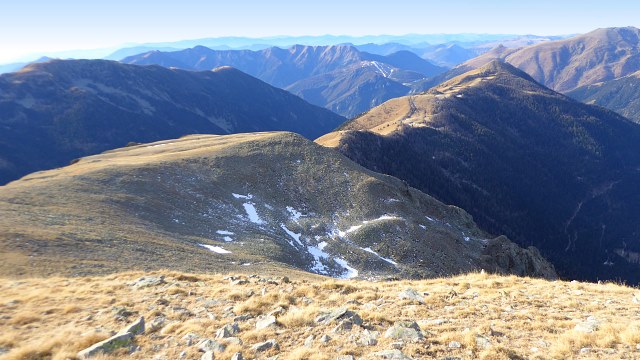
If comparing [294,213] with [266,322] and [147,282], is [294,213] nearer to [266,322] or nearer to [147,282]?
[147,282]

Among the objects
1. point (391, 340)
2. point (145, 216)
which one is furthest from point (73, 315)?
point (145, 216)

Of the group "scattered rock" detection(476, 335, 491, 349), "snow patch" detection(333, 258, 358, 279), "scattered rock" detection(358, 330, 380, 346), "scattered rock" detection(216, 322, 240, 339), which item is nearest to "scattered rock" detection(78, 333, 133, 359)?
"scattered rock" detection(216, 322, 240, 339)

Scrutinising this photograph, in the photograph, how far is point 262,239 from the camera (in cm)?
5809

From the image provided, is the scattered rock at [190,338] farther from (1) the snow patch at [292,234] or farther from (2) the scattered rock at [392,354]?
(1) the snow patch at [292,234]

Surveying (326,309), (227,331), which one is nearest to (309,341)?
(326,309)

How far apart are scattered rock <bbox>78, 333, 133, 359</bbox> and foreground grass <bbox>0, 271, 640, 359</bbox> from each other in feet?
1.16

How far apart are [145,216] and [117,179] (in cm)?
1542

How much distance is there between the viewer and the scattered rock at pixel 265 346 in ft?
43.2

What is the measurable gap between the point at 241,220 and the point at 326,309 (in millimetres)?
50585

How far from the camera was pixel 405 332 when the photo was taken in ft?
44.2

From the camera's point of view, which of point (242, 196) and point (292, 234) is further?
point (242, 196)

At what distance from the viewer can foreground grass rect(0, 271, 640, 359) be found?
1252 centimetres

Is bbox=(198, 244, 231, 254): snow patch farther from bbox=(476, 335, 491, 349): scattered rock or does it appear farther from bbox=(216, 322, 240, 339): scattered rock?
bbox=(476, 335, 491, 349): scattered rock

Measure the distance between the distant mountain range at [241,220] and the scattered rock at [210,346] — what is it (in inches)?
898
